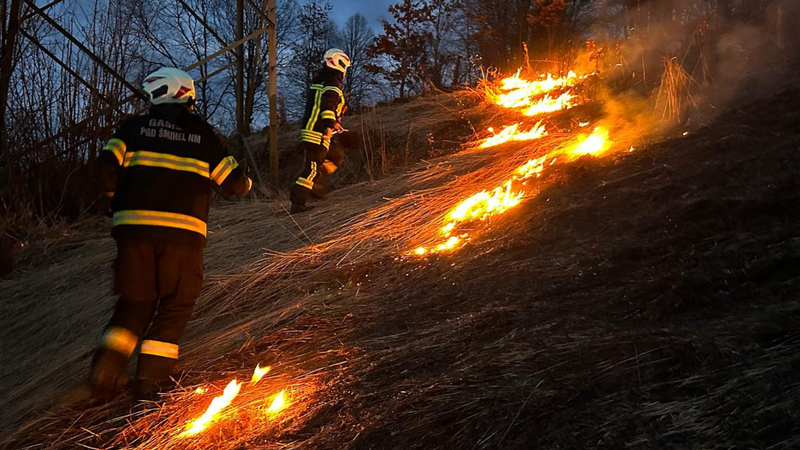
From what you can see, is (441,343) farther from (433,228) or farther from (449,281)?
(433,228)

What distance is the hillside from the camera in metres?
1.97

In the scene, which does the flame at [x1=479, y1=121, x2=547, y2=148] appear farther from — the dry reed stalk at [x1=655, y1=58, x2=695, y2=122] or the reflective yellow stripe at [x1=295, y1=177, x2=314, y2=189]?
the reflective yellow stripe at [x1=295, y1=177, x2=314, y2=189]

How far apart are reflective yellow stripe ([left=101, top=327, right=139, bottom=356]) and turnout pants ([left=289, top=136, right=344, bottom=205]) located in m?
3.60

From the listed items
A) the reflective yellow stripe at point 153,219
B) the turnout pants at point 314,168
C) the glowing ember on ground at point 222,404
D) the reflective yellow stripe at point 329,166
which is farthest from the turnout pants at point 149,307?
the reflective yellow stripe at point 329,166

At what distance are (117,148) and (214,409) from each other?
1627 millimetres

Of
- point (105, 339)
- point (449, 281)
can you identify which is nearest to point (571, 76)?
point (449, 281)

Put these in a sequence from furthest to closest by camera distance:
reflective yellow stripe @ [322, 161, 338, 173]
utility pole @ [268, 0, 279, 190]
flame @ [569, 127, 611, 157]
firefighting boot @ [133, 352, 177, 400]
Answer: utility pole @ [268, 0, 279, 190] < reflective yellow stripe @ [322, 161, 338, 173] < flame @ [569, 127, 611, 157] < firefighting boot @ [133, 352, 177, 400]

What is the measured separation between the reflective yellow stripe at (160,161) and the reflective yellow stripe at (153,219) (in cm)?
28

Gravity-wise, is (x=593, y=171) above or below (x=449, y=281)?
above

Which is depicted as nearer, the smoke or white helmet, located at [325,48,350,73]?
the smoke

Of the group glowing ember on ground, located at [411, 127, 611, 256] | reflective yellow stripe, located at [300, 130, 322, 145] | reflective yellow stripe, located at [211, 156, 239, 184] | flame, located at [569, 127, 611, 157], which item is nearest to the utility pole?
reflective yellow stripe, located at [300, 130, 322, 145]

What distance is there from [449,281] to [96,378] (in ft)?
6.65

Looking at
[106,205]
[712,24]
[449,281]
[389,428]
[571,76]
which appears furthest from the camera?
[106,205]

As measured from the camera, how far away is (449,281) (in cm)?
371
